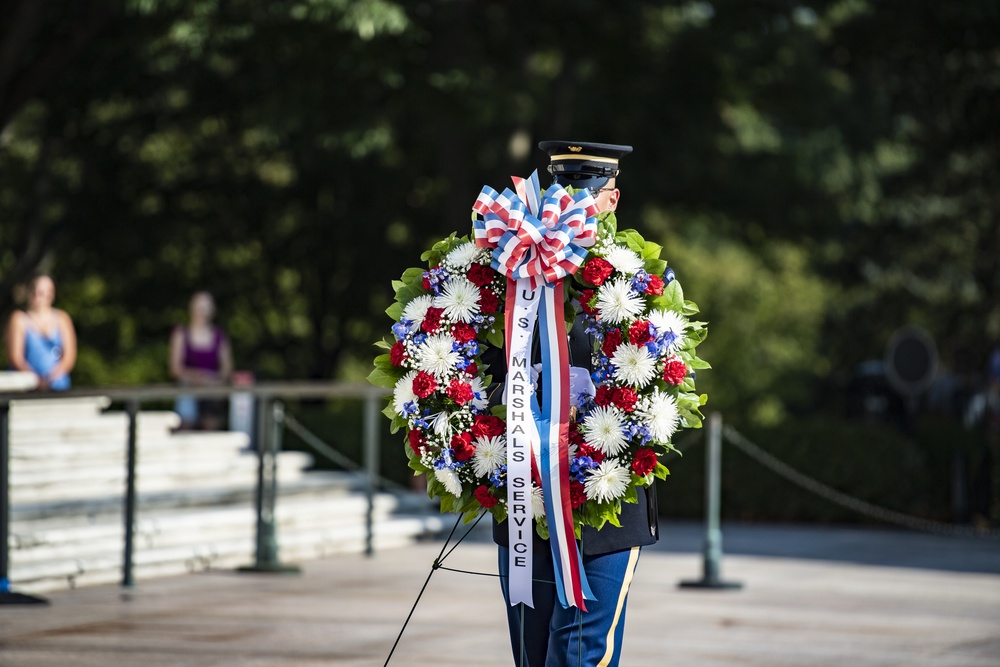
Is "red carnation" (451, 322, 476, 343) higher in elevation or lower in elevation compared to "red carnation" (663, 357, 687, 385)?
higher

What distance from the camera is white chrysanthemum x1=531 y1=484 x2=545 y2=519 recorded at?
4.84 m

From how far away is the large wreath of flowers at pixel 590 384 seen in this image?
190 inches

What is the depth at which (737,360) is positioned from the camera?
32.3 m

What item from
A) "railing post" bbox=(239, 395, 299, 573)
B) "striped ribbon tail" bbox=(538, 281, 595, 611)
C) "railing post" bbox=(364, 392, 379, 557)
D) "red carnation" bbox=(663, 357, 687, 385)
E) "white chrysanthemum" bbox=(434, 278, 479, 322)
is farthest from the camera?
"railing post" bbox=(364, 392, 379, 557)

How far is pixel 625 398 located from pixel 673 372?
0.63 ft

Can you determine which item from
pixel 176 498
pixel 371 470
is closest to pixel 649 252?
pixel 176 498

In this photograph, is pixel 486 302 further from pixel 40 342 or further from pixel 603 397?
pixel 40 342

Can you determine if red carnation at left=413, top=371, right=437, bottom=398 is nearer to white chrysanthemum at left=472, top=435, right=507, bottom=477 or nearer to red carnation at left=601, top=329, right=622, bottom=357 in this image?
white chrysanthemum at left=472, top=435, right=507, bottom=477

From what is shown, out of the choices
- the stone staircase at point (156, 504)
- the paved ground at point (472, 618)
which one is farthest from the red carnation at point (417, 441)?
the stone staircase at point (156, 504)

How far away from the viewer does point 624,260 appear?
16.1 feet

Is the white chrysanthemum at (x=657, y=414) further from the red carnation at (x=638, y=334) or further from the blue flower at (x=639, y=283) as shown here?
the blue flower at (x=639, y=283)

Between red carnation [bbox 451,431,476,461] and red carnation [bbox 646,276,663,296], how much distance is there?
725mm

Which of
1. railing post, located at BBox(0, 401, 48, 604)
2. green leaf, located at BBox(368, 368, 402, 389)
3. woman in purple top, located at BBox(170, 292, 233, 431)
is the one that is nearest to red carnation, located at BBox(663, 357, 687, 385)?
green leaf, located at BBox(368, 368, 402, 389)

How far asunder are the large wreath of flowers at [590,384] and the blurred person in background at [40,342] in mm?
8026
